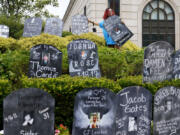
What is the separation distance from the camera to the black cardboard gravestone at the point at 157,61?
5047 millimetres

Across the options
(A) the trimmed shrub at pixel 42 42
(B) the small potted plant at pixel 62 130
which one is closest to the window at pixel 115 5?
(A) the trimmed shrub at pixel 42 42

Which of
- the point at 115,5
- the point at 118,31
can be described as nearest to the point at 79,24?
the point at 118,31

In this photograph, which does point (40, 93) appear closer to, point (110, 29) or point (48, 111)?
point (48, 111)

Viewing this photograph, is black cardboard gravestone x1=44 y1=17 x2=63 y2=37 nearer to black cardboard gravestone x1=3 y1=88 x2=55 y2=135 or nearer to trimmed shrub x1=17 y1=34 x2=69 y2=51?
trimmed shrub x1=17 y1=34 x2=69 y2=51

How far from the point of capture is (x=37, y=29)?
37.9 feet

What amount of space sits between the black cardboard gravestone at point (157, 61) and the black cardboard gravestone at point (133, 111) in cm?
88

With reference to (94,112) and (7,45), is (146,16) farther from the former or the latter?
(94,112)

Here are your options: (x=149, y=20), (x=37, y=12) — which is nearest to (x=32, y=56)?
(x=149, y=20)

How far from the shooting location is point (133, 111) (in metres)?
4.23

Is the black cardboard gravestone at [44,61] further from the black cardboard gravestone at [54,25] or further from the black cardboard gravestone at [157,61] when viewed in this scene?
the black cardboard gravestone at [54,25]

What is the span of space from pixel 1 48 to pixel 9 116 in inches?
220

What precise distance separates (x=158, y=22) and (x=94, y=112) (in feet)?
48.7

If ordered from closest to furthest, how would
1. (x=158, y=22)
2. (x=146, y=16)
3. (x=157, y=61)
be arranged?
(x=157, y=61) < (x=146, y=16) < (x=158, y=22)

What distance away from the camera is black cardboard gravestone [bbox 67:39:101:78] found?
5871 millimetres
